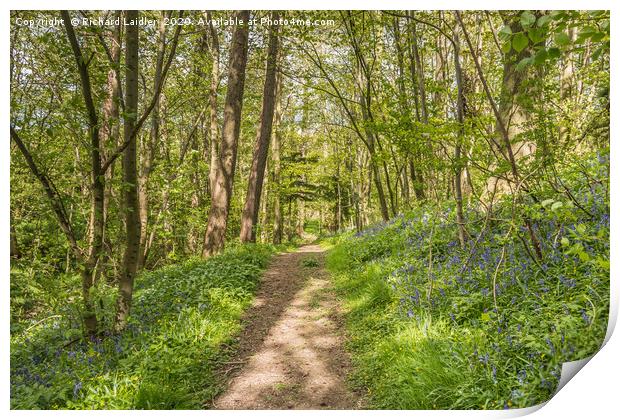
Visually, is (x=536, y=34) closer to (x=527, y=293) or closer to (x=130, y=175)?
(x=527, y=293)

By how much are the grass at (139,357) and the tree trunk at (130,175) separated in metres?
0.19

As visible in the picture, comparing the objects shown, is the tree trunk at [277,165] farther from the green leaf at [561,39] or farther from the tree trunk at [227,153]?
the green leaf at [561,39]

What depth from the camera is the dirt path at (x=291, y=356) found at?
10.2ft

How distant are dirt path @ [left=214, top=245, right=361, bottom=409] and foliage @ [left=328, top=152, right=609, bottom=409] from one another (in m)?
0.26

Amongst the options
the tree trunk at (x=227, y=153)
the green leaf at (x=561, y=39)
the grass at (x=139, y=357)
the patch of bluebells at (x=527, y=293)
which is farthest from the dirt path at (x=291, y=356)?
the tree trunk at (x=227, y=153)

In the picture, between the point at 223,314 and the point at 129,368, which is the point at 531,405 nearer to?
the point at 129,368

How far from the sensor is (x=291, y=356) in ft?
12.9

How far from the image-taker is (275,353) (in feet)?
13.3

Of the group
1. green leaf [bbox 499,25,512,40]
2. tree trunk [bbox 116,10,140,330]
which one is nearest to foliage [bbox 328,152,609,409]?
green leaf [bbox 499,25,512,40]

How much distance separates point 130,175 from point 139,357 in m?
1.85

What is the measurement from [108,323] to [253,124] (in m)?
14.1

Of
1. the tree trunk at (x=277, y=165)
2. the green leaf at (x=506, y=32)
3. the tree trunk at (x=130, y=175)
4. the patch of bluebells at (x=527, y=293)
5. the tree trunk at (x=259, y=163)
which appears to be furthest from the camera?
the tree trunk at (x=277, y=165)

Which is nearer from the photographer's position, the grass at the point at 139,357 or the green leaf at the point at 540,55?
the green leaf at the point at 540,55
